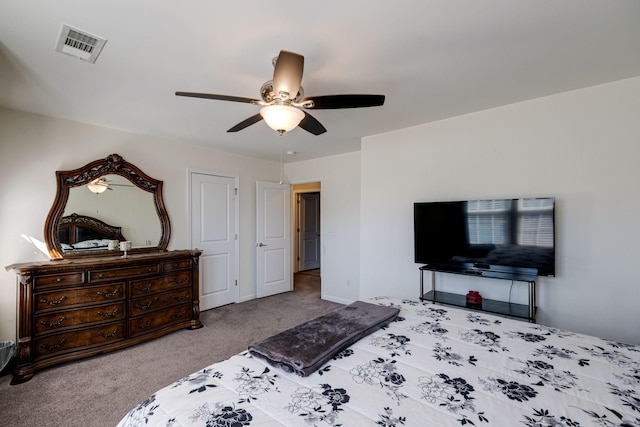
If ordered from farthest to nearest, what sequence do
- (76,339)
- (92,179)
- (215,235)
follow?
(215,235)
(92,179)
(76,339)

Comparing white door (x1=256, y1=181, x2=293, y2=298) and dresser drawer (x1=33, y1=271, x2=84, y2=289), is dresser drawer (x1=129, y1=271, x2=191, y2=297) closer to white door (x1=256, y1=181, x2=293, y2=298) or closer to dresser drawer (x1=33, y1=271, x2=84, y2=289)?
dresser drawer (x1=33, y1=271, x2=84, y2=289)

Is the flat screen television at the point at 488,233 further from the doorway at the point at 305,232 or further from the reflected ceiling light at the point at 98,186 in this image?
the doorway at the point at 305,232

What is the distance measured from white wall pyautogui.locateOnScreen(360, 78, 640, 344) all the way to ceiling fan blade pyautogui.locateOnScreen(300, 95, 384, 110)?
5.43ft

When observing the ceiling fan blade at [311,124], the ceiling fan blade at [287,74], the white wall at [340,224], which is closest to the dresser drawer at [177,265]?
the white wall at [340,224]

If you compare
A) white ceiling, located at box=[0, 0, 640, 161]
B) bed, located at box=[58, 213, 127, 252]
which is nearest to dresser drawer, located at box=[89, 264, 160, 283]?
bed, located at box=[58, 213, 127, 252]

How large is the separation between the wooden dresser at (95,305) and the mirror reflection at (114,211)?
26 cm

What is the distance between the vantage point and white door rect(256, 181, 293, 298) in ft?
16.4

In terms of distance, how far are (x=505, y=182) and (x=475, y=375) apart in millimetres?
2173

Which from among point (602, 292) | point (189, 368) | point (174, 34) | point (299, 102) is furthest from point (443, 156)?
point (189, 368)

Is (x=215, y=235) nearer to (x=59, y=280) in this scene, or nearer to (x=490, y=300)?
A: (x=59, y=280)

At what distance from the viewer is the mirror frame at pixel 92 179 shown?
9.86 feet

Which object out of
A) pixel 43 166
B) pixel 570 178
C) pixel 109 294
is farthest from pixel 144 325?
pixel 570 178

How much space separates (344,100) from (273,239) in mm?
3738

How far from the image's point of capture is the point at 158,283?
330 centimetres
